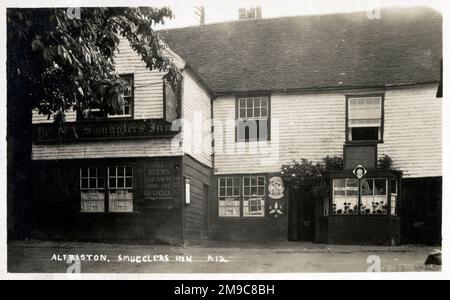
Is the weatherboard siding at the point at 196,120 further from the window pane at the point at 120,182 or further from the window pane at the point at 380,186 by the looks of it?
the window pane at the point at 380,186

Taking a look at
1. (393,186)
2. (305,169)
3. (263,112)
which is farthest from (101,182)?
(393,186)

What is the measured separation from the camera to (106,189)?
33.9ft

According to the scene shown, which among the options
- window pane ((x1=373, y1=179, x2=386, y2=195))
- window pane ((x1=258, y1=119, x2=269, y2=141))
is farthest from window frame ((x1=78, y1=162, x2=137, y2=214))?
window pane ((x1=373, y1=179, x2=386, y2=195))

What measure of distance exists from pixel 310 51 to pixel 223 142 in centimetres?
222

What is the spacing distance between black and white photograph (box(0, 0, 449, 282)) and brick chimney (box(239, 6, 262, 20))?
0.14ft

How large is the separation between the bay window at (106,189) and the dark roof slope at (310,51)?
222cm

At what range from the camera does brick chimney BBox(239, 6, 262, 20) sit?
946 centimetres

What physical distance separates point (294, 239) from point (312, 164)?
4.17ft

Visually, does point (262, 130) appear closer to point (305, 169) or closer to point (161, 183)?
point (305, 169)

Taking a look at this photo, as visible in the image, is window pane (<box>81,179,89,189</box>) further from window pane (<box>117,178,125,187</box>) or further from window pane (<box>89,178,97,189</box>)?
window pane (<box>117,178,125,187</box>)

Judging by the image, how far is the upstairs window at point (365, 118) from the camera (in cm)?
992

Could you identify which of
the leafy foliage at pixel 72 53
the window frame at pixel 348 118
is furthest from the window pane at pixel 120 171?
the window frame at pixel 348 118

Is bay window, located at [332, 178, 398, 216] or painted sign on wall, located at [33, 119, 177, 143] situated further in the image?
bay window, located at [332, 178, 398, 216]
